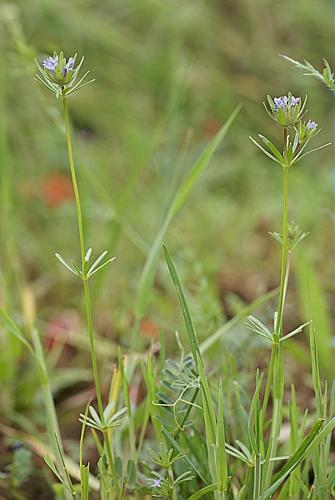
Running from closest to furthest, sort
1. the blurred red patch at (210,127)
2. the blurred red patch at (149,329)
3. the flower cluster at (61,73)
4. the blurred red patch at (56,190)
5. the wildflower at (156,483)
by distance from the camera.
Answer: the flower cluster at (61,73) < the wildflower at (156,483) < the blurred red patch at (149,329) < the blurred red patch at (56,190) < the blurred red patch at (210,127)

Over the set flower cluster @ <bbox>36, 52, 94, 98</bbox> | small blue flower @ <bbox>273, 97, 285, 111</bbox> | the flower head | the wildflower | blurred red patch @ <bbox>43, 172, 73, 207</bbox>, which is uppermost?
flower cluster @ <bbox>36, 52, 94, 98</bbox>

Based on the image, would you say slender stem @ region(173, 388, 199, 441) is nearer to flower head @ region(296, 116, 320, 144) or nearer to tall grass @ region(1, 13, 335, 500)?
tall grass @ region(1, 13, 335, 500)

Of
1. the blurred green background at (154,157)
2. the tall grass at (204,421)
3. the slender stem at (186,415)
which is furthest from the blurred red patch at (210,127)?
the slender stem at (186,415)

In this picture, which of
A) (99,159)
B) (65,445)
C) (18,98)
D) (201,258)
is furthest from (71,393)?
(18,98)

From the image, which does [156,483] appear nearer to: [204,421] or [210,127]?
[204,421]

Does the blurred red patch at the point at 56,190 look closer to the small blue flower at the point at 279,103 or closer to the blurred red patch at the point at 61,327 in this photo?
the blurred red patch at the point at 61,327

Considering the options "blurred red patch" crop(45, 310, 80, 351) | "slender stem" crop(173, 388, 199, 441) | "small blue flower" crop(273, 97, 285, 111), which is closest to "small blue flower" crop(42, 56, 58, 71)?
"small blue flower" crop(273, 97, 285, 111)

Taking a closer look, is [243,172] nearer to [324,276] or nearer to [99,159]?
[99,159]

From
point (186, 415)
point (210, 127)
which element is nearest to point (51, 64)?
point (186, 415)
